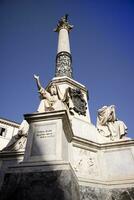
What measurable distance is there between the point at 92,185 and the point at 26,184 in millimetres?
3628

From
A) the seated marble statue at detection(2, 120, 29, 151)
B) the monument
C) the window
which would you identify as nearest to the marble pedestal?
the monument

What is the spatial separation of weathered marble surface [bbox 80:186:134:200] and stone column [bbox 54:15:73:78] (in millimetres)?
7970

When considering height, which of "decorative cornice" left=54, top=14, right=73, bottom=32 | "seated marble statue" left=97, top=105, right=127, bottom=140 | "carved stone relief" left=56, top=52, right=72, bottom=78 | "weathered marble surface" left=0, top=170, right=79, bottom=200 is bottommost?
"weathered marble surface" left=0, top=170, right=79, bottom=200

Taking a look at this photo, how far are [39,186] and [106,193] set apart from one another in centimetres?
397

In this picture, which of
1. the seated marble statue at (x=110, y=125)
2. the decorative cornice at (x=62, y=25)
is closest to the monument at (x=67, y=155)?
the seated marble statue at (x=110, y=125)

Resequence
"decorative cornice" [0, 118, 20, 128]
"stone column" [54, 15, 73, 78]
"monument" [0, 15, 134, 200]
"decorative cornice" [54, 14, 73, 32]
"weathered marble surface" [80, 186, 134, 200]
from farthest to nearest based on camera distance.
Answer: "decorative cornice" [0, 118, 20, 128] → "decorative cornice" [54, 14, 73, 32] → "stone column" [54, 15, 73, 78] → "weathered marble surface" [80, 186, 134, 200] → "monument" [0, 15, 134, 200]

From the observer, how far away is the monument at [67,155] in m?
4.50

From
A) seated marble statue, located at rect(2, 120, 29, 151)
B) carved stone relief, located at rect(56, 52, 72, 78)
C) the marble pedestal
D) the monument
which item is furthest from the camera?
carved stone relief, located at rect(56, 52, 72, 78)

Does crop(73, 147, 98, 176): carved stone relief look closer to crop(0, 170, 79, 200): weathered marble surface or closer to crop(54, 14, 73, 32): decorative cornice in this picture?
crop(0, 170, 79, 200): weathered marble surface

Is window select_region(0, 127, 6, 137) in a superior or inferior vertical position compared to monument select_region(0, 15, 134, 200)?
superior

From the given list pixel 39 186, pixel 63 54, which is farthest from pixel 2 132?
pixel 39 186

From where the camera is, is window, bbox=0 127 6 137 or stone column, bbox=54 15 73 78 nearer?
stone column, bbox=54 15 73 78

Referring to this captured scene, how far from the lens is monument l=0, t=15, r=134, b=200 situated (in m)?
4.50

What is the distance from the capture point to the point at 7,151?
27.9ft
